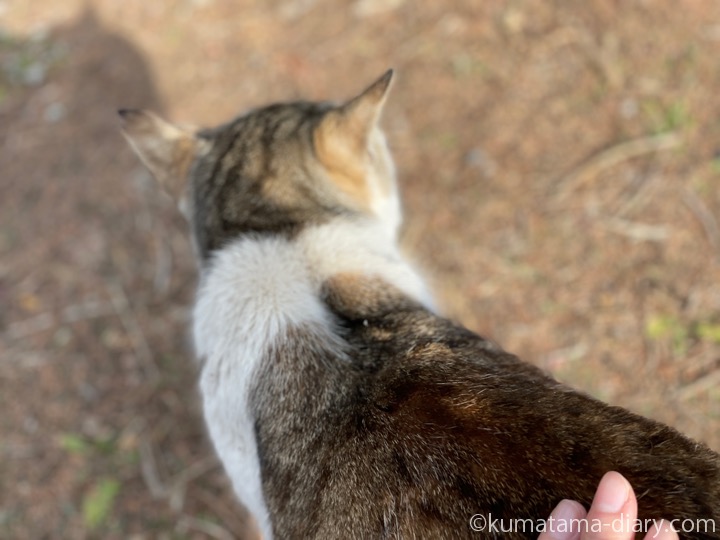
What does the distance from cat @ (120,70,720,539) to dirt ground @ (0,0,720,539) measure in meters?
1.22

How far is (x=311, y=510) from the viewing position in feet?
4.57

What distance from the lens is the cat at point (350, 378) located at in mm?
1111

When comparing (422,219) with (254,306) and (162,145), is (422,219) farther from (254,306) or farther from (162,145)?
(254,306)

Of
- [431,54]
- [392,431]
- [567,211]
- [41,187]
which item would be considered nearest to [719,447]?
[567,211]

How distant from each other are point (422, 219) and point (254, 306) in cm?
Result: 181

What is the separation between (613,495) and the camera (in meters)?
0.96

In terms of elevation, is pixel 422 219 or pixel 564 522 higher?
pixel 422 219

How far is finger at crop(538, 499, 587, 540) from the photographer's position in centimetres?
100

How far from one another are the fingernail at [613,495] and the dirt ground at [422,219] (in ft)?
6.22

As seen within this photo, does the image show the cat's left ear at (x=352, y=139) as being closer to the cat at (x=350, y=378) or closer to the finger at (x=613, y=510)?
the cat at (x=350, y=378)

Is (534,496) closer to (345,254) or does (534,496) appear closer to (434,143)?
(345,254)

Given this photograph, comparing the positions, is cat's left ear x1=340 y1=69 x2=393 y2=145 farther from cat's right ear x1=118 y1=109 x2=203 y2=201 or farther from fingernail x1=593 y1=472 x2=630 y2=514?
fingernail x1=593 y1=472 x2=630 y2=514

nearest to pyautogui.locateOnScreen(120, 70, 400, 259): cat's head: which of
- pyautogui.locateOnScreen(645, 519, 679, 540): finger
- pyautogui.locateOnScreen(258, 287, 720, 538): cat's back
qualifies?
pyautogui.locateOnScreen(258, 287, 720, 538): cat's back

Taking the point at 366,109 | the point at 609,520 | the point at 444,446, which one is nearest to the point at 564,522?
the point at 609,520
